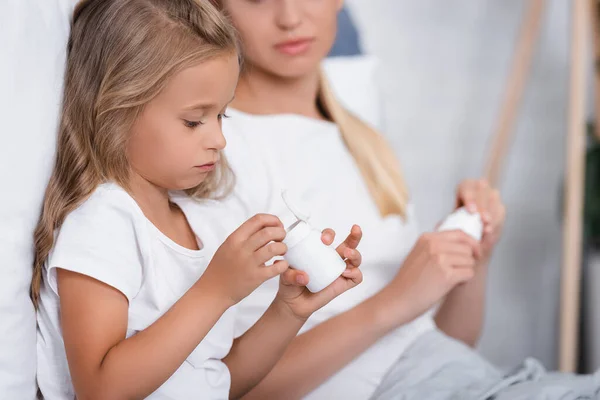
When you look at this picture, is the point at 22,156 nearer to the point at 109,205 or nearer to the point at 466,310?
the point at 109,205

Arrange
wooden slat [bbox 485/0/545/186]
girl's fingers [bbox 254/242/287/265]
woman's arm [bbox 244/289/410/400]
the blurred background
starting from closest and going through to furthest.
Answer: girl's fingers [bbox 254/242/287/265], woman's arm [bbox 244/289/410/400], wooden slat [bbox 485/0/545/186], the blurred background

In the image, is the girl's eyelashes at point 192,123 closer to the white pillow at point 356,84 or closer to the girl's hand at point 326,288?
the girl's hand at point 326,288

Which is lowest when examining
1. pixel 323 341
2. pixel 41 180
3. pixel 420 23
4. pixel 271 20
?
pixel 323 341

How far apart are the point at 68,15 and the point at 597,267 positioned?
56.7 inches

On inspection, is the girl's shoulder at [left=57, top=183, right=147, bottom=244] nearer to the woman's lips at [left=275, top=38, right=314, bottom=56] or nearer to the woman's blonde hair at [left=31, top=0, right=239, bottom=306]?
the woman's blonde hair at [left=31, top=0, right=239, bottom=306]

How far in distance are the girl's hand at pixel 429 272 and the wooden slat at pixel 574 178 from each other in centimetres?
64

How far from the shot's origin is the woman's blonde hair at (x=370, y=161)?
1224 mm

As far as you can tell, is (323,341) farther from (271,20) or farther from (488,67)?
(488,67)

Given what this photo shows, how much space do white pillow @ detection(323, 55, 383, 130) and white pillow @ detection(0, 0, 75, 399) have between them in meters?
0.71

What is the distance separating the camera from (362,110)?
152 cm

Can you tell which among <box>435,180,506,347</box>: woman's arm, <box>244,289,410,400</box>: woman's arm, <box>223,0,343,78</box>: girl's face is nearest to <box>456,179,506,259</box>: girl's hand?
<box>435,180,506,347</box>: woman's arm

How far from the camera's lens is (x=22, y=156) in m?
0.84

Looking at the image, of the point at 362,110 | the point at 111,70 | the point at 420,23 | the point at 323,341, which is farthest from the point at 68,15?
the point at 420,23

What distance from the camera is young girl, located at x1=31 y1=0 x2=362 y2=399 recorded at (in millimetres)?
793
